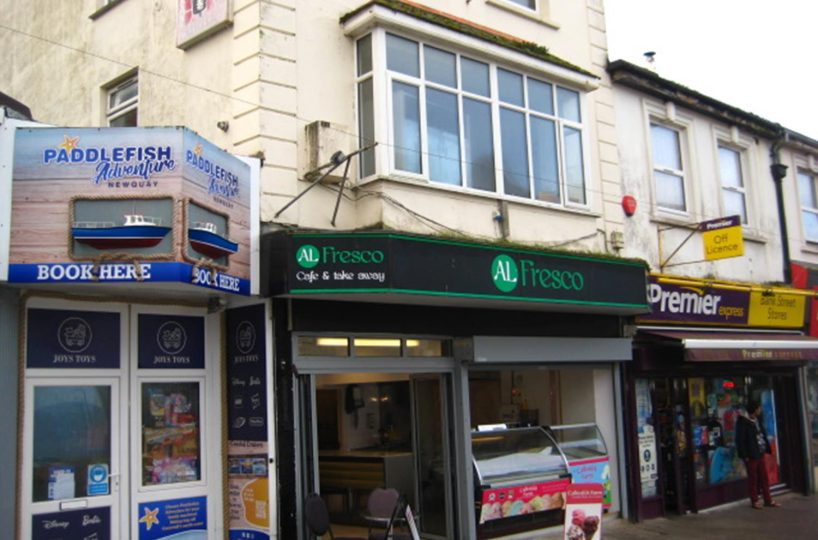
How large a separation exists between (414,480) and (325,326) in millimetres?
3260

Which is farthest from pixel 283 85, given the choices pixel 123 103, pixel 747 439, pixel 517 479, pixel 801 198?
pixel 801 198

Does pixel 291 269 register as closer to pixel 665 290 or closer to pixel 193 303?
pixel 193 303

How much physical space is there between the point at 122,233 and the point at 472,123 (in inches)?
190

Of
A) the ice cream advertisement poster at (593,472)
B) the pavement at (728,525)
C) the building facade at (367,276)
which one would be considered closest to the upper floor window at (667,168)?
the building facade at (367,276)

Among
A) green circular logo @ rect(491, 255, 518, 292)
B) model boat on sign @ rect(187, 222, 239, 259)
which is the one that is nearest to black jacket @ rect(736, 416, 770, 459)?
green circular logo @ rect(491, 255, 518, 292)

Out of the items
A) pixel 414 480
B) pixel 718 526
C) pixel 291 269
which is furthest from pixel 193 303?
pixel 718 526

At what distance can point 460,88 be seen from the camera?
10164 mm

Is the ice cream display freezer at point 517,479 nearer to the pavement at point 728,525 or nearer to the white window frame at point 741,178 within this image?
the pavement at point 728,525

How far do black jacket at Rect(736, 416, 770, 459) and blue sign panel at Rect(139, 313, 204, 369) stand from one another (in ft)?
29.5

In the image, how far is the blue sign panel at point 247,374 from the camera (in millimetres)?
8266

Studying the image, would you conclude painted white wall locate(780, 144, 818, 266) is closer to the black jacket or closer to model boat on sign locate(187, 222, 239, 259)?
the black jacket

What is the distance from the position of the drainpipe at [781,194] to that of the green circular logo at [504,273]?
336 inches

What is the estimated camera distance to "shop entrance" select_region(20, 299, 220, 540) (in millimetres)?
7398

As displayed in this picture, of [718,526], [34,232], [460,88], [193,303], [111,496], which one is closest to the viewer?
[34,232]
